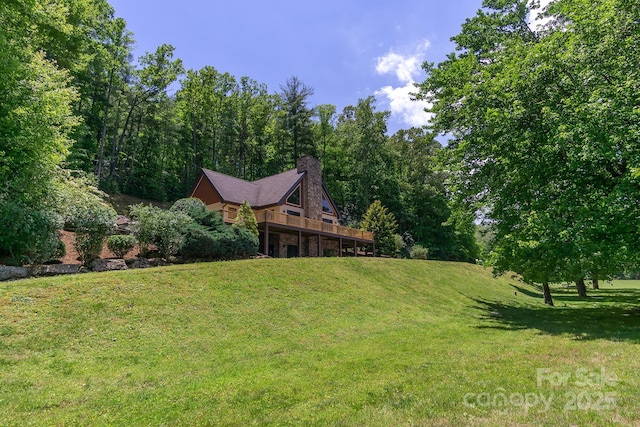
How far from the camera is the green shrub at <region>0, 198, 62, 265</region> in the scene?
10867 mm

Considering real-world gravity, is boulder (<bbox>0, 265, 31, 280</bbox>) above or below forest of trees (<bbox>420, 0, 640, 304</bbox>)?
below

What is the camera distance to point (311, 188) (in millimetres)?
28406

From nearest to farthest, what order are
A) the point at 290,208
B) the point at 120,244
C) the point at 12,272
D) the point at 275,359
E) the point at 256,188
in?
the point at 275,359 < the point at 12,272 < the point at 120,244 < the point at 290,208 < the point at 256,188

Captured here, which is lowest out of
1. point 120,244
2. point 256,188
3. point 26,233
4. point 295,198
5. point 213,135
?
point 120,244

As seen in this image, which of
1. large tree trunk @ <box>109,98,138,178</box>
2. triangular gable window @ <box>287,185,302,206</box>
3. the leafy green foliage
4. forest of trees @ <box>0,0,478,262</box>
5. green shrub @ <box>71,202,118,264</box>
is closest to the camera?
green shrub @ <box>71,202,118,264</box>

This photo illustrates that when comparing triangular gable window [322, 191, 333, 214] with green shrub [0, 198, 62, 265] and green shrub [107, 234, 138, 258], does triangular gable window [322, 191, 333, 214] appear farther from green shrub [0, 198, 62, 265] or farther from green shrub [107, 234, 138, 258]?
green shrub [0, 198, 62, 265]

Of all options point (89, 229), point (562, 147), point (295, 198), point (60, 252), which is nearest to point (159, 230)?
point (89, 229)

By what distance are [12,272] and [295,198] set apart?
61.3 ft

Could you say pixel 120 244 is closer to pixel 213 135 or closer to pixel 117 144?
pixel 117 144

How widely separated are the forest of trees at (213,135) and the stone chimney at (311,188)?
960 cm

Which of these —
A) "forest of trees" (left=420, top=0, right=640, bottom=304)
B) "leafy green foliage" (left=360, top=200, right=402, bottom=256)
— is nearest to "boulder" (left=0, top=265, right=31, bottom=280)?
"forest of trees" (left=420, top=0, right=640, bottom=304)

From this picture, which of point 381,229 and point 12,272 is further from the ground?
point 381,229

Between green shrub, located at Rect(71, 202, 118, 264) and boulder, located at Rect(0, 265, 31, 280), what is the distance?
212 cm

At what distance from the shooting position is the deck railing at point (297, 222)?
21.7 meters
